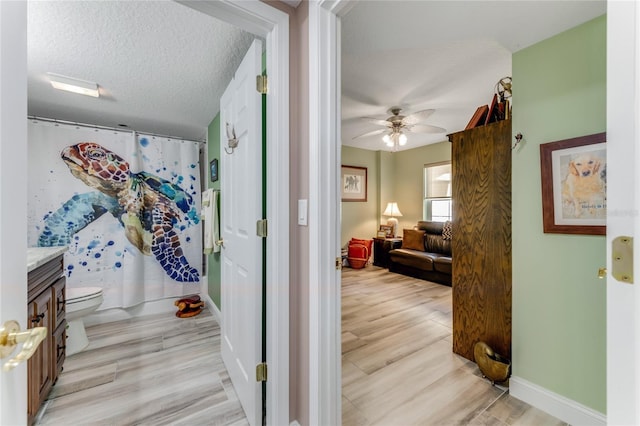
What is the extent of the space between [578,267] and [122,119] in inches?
162

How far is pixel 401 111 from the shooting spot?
3330 mm

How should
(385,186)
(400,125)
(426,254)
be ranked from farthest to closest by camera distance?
(385,186) < (426,254) < (400,125)

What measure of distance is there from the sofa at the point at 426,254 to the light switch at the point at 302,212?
134 inches

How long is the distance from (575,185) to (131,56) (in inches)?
112

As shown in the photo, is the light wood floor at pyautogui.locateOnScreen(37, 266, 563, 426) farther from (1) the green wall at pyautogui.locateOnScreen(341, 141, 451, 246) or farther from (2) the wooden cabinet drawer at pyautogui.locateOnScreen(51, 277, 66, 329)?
(1) the green wall at pyautogui.locateOnScreen(341, 141, 451, 246)

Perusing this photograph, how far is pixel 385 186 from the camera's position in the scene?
592 centimetres

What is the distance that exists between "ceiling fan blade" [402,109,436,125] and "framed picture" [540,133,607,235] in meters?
1.44

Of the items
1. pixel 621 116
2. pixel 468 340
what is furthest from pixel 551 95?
pixel 468 340

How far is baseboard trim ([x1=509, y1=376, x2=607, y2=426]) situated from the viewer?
4.79ft

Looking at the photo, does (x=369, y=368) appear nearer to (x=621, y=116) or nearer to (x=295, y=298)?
(x=295, y=298)

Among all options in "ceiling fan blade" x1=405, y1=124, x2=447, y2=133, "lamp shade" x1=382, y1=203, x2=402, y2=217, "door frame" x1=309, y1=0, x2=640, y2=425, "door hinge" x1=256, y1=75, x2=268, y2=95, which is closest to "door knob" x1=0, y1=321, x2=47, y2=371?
"door frame" x1=309, y1=0, x2=640, y2=425

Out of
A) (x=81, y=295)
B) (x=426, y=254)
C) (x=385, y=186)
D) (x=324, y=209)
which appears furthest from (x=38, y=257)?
(x=385, y=186)

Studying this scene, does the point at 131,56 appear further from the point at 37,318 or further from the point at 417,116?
the point at 417,116

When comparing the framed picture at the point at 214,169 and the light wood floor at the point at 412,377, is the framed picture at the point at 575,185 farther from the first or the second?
the framed picture at the point at 214,169
